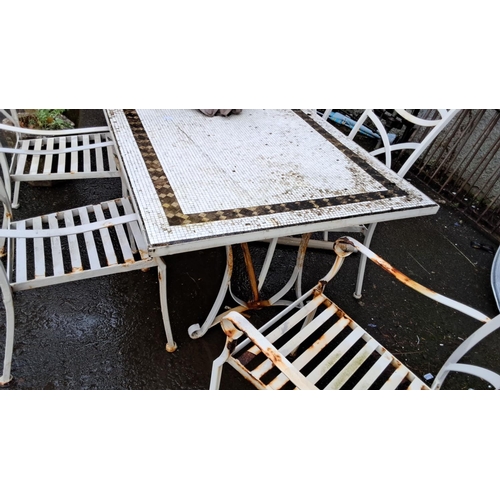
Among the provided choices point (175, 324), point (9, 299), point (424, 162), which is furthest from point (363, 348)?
point (424, 162)

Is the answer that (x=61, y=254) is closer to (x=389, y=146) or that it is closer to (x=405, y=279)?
(x=405, y=279)

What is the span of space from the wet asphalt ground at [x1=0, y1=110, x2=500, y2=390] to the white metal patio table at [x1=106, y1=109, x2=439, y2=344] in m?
0.25

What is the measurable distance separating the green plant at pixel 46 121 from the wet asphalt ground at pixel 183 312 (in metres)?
0.45

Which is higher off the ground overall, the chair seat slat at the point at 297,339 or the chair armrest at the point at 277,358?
the chair armrest at the point at 277,358

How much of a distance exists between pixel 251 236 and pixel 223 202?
195 millimetres

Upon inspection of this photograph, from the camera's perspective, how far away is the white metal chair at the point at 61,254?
1523 millimetres

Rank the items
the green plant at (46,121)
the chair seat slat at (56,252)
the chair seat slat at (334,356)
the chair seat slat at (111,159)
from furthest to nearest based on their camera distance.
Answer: the green plant at (46,121) → the chair seat slat at (111,159) → the chair seat slat at (56,252) → the chair seat slat at (334,356)

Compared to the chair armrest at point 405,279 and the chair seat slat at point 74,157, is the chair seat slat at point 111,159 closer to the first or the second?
the chair seat slat at point 74,157

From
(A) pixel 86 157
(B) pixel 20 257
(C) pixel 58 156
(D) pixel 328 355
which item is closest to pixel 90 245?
(B) pixel 20 257

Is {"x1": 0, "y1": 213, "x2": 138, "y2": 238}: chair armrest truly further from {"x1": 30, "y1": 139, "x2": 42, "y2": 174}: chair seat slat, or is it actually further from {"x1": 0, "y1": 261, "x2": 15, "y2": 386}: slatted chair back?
{"x1": 30, "y1": 139, "x2": 42, "y2": 174}: chair seat slat

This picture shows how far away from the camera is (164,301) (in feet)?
5.76

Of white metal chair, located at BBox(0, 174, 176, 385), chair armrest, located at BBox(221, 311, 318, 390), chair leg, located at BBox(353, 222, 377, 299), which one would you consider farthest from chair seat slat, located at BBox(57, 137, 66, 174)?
chair leg, located at BBox(353, 222, 377, 299)

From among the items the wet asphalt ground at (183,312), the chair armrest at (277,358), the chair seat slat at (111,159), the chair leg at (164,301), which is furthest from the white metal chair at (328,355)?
the chair seat slat at (111,159)

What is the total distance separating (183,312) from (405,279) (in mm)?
1313
